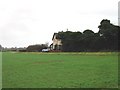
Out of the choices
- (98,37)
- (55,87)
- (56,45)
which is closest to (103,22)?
(98,37)

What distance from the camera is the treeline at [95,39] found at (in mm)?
56819

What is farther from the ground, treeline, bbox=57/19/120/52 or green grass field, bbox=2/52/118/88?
treeline, bbox=57/19/120/52

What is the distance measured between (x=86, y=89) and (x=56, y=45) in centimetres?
7038

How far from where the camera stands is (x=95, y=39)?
5894 cm

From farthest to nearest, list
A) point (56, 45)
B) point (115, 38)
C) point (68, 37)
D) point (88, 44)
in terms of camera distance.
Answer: point (56, 45) → point (68, 37) → point (88, 44) → point (115, 38)

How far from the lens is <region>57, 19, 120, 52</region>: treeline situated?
5682cm

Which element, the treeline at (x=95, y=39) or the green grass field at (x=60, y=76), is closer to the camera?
the green grass field at (x=60, y=76)

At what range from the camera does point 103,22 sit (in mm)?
60781

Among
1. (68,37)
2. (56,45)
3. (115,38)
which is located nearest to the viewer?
(115,38)

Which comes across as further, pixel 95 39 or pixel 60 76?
pixel 95 39

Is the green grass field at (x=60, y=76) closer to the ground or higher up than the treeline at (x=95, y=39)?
closer to the ground

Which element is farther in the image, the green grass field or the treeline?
the treeline

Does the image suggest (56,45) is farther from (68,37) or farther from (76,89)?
(76,89)

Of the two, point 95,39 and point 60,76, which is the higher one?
point 95,39
